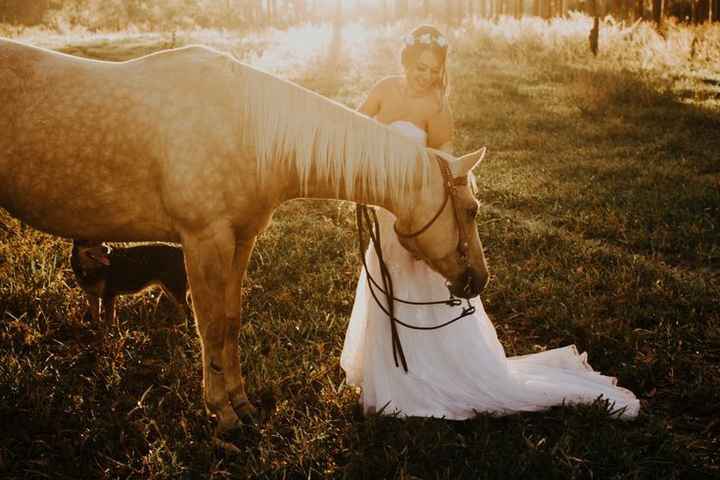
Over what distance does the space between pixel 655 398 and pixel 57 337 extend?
4358mm

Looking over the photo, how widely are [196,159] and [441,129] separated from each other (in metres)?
1.77

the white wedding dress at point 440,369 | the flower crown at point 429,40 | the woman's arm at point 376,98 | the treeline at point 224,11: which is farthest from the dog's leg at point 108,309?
the treeline at point 224,11

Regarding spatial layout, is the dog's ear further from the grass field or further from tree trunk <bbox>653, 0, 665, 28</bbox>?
tree trunk <bbox>653, 0, 665, 28</bbox>

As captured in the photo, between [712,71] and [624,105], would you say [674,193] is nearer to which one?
[624,105]

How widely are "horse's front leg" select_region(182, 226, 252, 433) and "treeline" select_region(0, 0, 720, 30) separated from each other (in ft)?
57.3

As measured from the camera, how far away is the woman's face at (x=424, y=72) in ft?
11.4

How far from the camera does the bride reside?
3336 mm

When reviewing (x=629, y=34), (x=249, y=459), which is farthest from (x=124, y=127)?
(x=629, y=34)

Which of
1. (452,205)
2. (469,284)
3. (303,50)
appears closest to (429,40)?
(452,205)

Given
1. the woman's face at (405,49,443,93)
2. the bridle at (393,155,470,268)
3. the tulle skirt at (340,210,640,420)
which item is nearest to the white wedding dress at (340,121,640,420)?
the tulle skirt at (340,210,640,420)

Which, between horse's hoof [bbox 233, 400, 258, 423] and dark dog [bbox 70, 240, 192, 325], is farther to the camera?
dark dog [bbox 70, 240, 192, 325]

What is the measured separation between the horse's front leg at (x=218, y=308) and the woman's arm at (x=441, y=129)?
1.52m

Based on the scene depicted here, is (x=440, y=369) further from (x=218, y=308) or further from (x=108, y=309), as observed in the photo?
(x=108, y=309)

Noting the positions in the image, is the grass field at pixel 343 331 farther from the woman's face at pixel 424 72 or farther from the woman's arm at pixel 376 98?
the woman's face at pixel 424 72
